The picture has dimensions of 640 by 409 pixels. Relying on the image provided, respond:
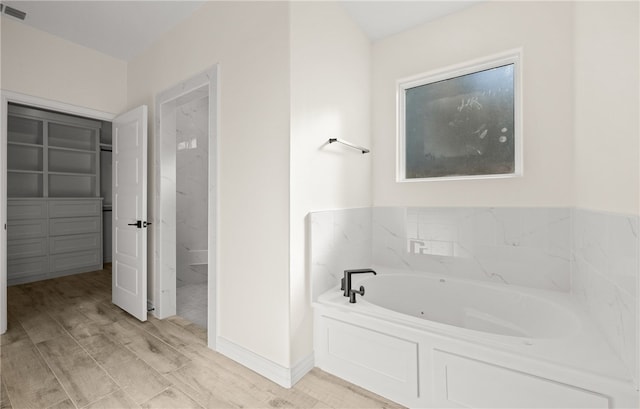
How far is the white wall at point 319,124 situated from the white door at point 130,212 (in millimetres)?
1706

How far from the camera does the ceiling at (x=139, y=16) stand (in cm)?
224

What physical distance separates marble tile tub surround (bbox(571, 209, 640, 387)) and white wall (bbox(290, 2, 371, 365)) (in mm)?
1505

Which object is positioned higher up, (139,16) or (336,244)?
(139,16)

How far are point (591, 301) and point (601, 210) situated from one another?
0.53 metres

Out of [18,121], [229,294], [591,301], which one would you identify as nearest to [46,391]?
[229,294]

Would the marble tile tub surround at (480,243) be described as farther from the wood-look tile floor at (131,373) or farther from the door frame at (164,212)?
the door frame at (164,212)

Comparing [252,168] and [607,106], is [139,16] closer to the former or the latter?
[252,168]

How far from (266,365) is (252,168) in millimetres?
1299

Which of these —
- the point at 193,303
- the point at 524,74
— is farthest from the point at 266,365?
the point at 524,74

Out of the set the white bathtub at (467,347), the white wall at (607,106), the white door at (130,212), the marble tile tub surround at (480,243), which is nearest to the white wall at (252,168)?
the white bathtub at (467,347)

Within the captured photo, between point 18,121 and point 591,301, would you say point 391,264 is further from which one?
point 18,121

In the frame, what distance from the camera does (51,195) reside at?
166 inches

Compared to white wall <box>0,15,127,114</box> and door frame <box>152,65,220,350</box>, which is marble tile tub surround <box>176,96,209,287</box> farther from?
door frame <box>152,65,220,350</box>

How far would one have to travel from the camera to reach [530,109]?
6.65 ft
